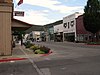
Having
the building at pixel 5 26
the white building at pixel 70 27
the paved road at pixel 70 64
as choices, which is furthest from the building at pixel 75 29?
the paved road at pixel 70 64

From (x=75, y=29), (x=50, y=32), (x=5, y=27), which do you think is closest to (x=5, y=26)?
(x=5, y=27)

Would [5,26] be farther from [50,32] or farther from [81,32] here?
[50,32]

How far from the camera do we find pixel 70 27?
355 ft

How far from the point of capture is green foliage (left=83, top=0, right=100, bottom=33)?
6725cm

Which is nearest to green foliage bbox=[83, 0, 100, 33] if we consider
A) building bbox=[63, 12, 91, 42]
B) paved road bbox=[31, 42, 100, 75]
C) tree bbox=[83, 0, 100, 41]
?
tree bbox=[83, 0, 100, 41]

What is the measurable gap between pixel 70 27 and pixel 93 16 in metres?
40.8

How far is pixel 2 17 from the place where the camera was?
1017 inches

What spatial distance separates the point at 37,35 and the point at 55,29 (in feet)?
149

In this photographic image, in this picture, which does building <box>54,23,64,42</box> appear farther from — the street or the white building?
the street

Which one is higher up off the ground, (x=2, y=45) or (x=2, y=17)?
(x=2, y=17)

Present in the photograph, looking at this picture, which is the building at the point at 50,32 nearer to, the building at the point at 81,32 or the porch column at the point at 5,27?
the building at the point at 81,32

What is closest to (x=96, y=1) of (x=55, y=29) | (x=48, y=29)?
(x=55, y=29)

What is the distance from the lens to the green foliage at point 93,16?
67250 mm

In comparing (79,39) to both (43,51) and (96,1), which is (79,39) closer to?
(96,1)
